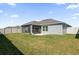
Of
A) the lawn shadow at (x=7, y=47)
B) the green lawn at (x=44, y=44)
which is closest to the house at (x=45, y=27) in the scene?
the green lawn at (x=44, y=44)

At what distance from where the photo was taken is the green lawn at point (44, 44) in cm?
544

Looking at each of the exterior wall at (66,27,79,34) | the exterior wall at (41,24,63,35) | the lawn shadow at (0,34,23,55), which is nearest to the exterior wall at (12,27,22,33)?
the lawn shadow at (0,34,23,55)

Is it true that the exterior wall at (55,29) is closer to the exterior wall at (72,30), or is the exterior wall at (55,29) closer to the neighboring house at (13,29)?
the exterior wall at (72,30)

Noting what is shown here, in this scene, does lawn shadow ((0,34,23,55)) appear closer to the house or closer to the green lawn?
the green lawn

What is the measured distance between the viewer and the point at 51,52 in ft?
17.9

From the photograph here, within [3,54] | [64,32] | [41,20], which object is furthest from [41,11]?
[3,54]

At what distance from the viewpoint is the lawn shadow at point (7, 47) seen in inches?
213

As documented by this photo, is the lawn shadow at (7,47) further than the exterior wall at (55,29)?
No

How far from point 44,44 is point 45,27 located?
16.1 inches

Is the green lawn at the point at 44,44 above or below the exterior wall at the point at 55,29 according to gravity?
below

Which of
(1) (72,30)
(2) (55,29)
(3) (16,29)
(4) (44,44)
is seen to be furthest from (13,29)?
(1) (72,30)

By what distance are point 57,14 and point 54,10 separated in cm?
10

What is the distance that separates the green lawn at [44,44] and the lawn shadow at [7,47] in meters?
0.06
